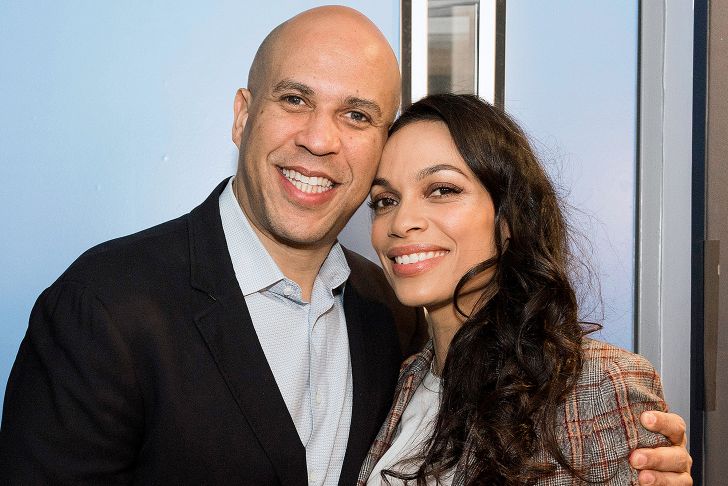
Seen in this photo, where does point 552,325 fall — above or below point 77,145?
below

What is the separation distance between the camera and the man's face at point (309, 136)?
1713mm

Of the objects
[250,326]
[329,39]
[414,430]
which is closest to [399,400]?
[414,430]

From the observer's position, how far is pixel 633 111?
2.40m

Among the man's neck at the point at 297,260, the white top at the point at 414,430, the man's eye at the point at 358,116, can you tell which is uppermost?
the man's eye at the point at 358,116

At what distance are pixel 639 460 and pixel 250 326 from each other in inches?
39.2

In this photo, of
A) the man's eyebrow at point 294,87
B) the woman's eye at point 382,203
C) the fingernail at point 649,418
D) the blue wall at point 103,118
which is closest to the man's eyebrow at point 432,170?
the woman's eye at point 382,203

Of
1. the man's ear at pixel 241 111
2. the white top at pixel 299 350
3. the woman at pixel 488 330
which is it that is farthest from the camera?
the man's ear at pixel 241 111

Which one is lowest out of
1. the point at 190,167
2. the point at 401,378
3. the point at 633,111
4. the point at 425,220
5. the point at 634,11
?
the point at 401,378

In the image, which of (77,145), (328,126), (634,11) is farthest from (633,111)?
(77,145)

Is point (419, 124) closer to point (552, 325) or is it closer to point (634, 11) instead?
point (552, 325)

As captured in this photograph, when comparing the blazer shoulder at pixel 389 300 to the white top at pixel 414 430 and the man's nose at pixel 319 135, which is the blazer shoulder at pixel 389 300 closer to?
the white top at pixel 414 430

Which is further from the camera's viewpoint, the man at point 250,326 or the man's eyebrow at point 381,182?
the man's eyebrow at point 381,182

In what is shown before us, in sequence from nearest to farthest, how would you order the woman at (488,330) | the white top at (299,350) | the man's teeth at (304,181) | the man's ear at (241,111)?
the woman at (488,330), the white top at (299,350), the man's teeth at (304,181), the man's ear at (241,111)

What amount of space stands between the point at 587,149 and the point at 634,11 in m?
0.57
